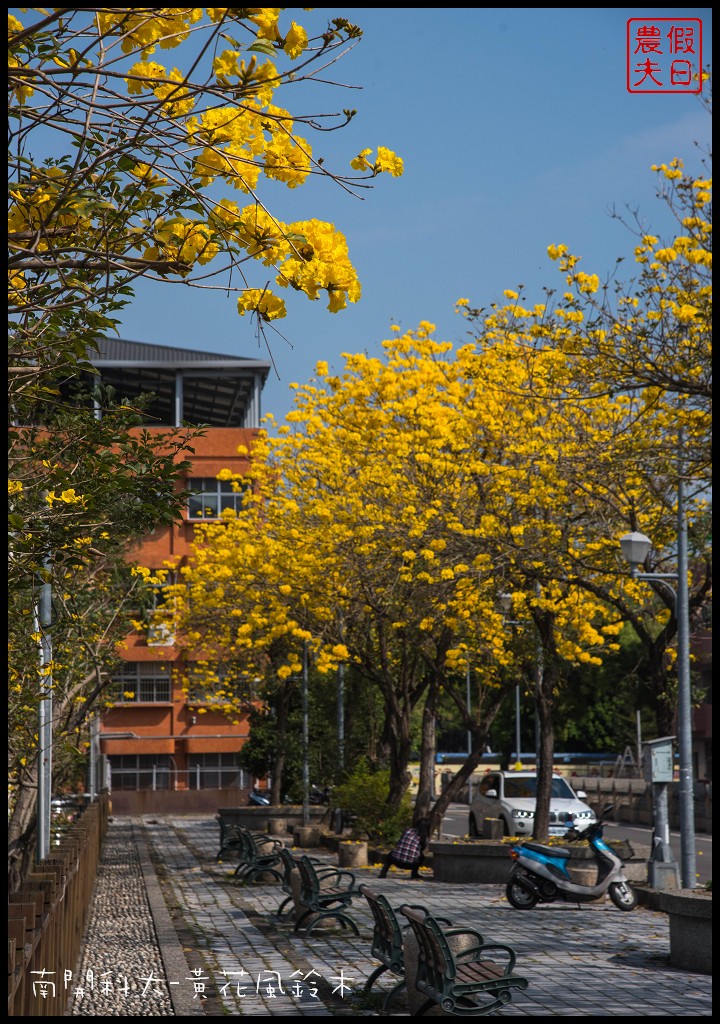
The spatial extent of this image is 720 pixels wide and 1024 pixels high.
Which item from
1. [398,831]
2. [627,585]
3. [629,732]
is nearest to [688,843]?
[627,585]

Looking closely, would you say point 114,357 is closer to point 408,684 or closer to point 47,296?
point 408,684

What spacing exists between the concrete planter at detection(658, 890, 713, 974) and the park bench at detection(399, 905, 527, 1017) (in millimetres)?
2527

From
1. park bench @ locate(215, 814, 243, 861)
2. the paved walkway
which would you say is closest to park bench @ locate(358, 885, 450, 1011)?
the paved walkway

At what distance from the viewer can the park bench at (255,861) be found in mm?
20000

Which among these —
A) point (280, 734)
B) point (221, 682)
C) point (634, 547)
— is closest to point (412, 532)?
point (634, 547)

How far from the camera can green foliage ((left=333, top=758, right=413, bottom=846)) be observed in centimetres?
2455

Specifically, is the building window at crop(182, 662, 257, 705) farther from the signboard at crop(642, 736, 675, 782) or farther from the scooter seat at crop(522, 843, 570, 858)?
the signboard at crop(642, 736, 675, 782)

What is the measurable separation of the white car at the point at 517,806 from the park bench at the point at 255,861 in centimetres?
579

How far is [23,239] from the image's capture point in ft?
16.2

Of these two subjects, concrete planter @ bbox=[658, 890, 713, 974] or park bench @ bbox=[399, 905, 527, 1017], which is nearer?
park bench @ bbox=[399, 905, 527, 1017]

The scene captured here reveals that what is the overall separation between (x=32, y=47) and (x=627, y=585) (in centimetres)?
1470

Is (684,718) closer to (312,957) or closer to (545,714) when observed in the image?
(545,714)

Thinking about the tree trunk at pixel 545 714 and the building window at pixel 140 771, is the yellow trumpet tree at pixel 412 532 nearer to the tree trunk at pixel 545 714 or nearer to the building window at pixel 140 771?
the tree trunk at pixel 545 714

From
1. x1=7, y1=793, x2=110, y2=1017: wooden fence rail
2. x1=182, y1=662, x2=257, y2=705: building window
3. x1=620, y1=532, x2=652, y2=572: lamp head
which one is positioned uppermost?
x1=620, y1=532, x2=652, y2=572: lamp head
